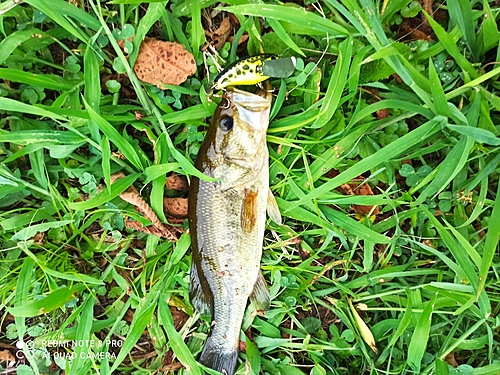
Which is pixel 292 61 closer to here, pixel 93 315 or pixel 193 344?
pixel 193 344

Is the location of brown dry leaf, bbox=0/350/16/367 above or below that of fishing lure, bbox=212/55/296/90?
below

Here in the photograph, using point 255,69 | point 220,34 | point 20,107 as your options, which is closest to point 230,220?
point 255,69

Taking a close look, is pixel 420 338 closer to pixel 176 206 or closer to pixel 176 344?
pixel 176 344

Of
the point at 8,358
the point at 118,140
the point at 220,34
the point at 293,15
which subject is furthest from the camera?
the point at 8,358

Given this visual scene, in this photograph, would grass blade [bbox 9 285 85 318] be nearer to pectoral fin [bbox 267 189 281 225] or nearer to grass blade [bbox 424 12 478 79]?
pectoral fin [bbox 267 189 281 225]

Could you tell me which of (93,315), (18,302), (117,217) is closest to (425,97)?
(117,217)

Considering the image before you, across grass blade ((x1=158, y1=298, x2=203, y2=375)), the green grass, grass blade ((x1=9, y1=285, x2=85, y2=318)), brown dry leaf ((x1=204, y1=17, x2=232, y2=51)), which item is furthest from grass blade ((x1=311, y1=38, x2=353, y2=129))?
grass blade ((x1=9, y1=285, x2=85, y2=318))
